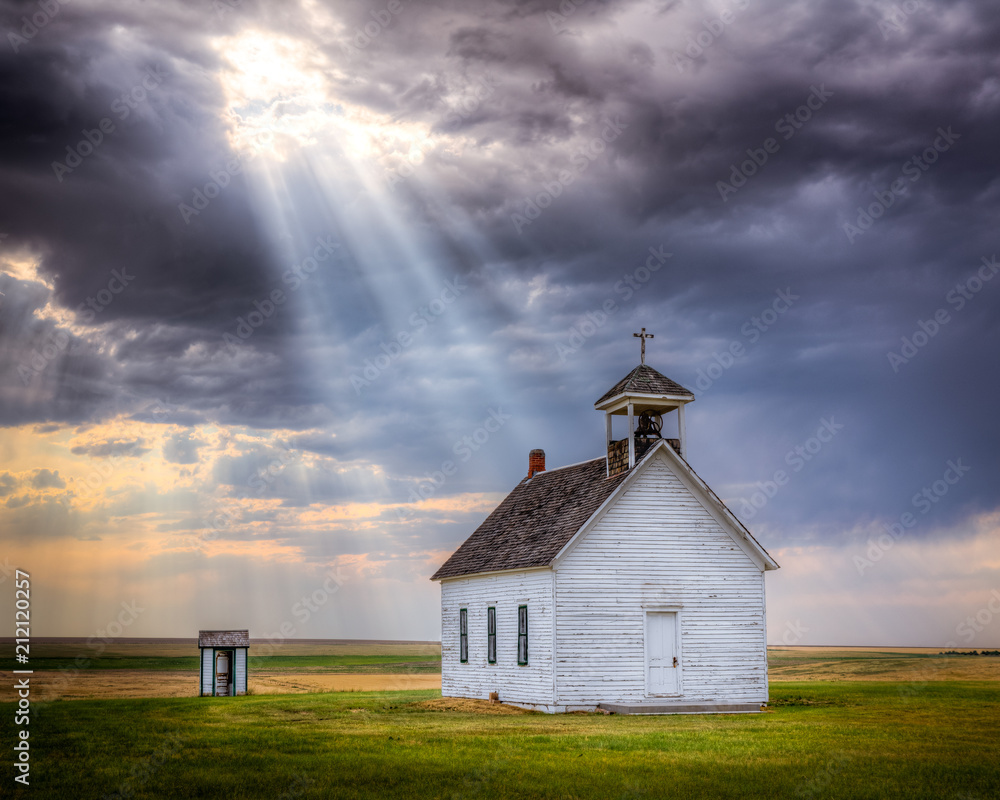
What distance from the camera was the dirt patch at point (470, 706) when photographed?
2714 cm

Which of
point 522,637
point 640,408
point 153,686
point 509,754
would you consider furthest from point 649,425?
point 153,686

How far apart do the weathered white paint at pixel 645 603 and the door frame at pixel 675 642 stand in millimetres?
29

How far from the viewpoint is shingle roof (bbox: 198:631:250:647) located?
34.8 meters

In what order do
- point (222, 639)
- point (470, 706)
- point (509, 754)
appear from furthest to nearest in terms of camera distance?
point (222, 639) < point (470, 706) < point (509, 754)

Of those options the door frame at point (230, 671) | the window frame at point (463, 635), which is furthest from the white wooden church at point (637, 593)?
the door frame at point (230, 671)

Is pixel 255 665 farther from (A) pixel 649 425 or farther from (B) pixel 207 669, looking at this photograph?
(A) pixel 649 425

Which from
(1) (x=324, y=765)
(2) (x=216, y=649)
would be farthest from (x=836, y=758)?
(2) (x=216, y=649)

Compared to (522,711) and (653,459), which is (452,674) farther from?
(653,459)

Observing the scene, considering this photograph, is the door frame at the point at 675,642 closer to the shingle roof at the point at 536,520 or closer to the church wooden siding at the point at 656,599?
the church wooden siding at the point at 656,599

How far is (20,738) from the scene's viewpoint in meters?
19.2

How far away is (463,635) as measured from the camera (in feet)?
108

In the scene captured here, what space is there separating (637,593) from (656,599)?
0.60 m

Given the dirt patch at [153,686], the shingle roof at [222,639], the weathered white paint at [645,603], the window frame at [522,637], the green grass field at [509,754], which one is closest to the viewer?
the green grass field at [509,754]

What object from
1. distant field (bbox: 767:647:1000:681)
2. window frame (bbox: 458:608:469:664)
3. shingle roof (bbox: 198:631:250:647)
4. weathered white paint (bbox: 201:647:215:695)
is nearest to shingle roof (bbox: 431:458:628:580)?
window frame (bbox: 458:608:469:664)
